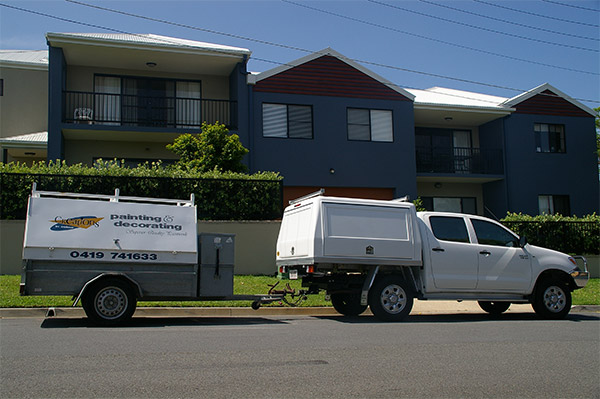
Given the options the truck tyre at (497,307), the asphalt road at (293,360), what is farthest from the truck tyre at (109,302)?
the truck tyre at (497,307)

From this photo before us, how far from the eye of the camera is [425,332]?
9.34m

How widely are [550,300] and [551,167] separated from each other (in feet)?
51.7

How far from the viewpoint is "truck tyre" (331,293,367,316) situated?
11789 mm

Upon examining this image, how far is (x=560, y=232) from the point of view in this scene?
2052 cm

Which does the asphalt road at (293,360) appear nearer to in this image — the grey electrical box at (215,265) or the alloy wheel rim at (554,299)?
the grey electrical box at (215,265)

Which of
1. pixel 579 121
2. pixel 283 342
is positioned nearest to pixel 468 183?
pixel 579 121

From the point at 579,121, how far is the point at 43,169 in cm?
2278

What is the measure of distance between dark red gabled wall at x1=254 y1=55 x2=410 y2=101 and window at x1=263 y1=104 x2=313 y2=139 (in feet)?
2.02

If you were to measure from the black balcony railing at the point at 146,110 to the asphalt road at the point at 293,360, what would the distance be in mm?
12087

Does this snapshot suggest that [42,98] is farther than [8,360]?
Yes

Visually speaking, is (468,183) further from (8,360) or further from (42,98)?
(8,360)

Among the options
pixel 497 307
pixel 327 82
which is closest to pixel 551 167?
pixel 327 82

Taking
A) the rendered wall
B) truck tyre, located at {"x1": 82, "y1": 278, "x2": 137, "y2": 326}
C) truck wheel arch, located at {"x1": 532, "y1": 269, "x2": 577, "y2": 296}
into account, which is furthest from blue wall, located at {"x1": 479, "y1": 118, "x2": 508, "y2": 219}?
truck tyre, located at {"x1": 82, "y1": 278, "x2": 137, "y2": 326}

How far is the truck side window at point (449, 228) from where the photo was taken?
37.5ft
